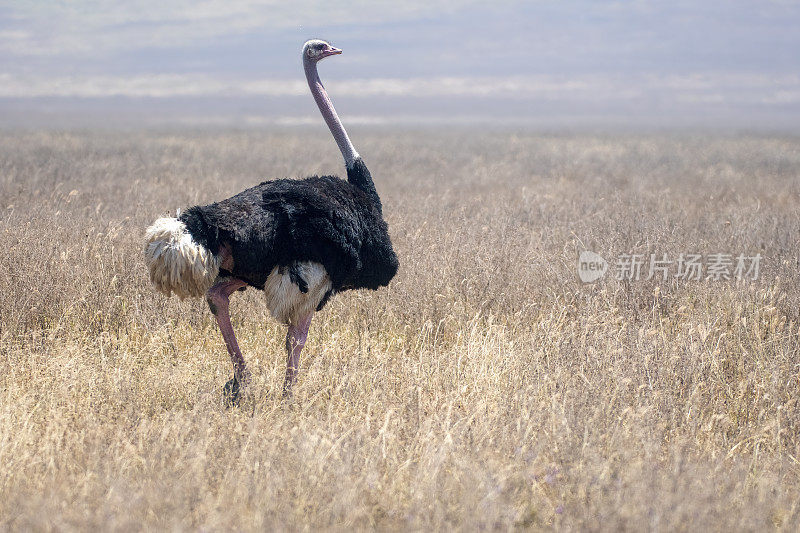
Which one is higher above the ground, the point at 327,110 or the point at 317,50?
the point at 317,50

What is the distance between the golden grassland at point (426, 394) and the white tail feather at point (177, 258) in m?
0.55

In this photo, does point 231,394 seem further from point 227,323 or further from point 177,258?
point 177,258

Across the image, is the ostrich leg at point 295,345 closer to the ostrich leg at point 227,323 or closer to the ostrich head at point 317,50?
the ostrich leg at point 227,323

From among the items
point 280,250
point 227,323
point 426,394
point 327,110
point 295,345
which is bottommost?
point 426,394

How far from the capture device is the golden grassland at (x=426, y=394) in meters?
2.69

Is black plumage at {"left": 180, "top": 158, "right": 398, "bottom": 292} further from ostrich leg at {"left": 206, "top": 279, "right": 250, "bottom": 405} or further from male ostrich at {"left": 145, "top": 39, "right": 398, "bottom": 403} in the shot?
ostrich leg at {"left": 206, "top": 279, "right": 250, "bottom": 405}

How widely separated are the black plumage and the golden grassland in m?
0.54

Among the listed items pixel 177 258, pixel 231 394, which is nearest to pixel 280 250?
pixel 177 258

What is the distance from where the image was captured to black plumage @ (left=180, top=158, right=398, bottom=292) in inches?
142

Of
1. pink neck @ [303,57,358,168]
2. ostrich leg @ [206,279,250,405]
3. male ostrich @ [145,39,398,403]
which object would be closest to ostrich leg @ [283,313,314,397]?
male ostrich @ [145,39,398,403]

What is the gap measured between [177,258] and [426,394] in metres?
1.32

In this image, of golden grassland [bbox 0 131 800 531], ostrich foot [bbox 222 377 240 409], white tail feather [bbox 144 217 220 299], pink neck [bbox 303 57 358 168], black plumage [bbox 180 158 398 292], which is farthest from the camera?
pink neck [bbox 303 57 358 168]

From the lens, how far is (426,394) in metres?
3.94

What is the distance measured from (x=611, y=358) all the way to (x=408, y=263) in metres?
2.06
